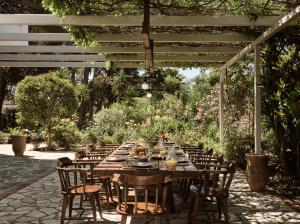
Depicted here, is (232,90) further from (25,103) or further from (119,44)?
(25,103)

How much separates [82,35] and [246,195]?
3.97m

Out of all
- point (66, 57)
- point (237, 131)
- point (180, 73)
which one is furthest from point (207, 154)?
point (180, 73)

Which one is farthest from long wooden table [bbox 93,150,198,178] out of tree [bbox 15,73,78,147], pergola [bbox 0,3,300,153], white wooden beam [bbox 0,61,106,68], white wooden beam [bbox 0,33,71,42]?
tree [bbox 15,73,78,147]

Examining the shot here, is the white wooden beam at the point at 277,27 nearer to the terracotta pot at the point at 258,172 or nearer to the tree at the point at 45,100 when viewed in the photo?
the terracotta pot at the point at 258,172

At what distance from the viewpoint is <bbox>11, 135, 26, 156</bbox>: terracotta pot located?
14.2 m

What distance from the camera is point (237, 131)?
37.8ft

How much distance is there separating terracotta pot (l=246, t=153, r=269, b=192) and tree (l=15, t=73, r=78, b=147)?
9908 mm

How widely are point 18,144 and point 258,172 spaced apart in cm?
890

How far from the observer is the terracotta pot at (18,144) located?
46.7 feet

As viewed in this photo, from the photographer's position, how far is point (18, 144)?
1430cm

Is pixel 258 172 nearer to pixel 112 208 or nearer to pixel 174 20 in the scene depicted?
pixel 112 208

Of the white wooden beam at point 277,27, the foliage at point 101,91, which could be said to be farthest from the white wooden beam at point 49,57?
the foliage at point 101,91

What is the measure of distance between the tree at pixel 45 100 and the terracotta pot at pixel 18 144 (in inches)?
81.0

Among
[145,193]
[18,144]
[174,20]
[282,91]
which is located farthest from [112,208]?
[18,144]
